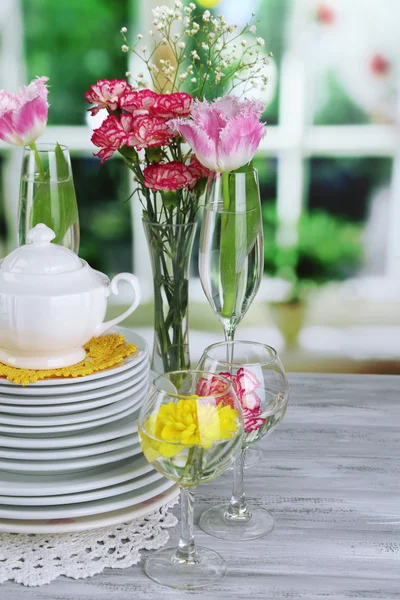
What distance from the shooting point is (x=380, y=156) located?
302 cm

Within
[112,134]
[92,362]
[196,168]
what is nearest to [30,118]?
[112,134]

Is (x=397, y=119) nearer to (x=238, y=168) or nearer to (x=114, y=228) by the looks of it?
(x=114, y=228)

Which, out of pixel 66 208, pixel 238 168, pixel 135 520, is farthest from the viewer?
pixel 66 208

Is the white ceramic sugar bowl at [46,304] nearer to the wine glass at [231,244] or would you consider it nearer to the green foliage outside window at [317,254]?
the wine glass at [231,244]

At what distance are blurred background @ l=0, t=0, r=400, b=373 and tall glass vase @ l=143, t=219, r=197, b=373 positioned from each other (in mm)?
1849

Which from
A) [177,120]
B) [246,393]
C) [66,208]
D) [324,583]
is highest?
[177,120]

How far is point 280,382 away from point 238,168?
301mm

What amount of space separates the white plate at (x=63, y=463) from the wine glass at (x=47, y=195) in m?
0.36

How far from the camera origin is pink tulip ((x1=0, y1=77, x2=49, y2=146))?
3.34 ft

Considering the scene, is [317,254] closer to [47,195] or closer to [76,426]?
[47,195]

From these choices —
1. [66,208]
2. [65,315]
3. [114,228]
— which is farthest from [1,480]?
[114,228]

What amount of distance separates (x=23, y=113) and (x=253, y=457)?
53cm

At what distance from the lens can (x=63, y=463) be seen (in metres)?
0.83

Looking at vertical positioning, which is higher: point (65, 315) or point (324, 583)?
point (65, 315)
